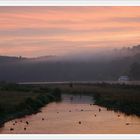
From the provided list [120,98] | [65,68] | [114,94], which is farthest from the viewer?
[114,94]

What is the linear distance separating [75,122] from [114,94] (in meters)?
2.85

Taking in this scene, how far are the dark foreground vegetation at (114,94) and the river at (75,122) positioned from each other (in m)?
0.28

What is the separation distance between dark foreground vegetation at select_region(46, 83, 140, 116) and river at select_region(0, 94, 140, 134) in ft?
0.91

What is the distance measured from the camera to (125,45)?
21.4ft

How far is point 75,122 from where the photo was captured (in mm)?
7660

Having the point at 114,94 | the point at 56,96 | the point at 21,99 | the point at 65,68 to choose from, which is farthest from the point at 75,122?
the point at 56,96

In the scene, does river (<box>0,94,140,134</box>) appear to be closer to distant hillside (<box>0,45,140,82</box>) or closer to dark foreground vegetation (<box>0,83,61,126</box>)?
dark foreground vegetation (<box>0,83,61,126</box>)

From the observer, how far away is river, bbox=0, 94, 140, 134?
6.62 m

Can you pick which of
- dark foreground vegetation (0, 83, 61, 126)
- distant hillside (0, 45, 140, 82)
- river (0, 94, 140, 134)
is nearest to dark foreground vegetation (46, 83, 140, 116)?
river (0, 94, 140, 134)

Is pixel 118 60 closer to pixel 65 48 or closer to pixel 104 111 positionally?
pixel 65 48

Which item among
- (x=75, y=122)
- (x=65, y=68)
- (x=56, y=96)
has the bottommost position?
(x=75, y=122)

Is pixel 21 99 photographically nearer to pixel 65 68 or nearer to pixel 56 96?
pixel 56 96

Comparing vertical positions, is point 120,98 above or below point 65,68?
below

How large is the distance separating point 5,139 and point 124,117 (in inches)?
147
